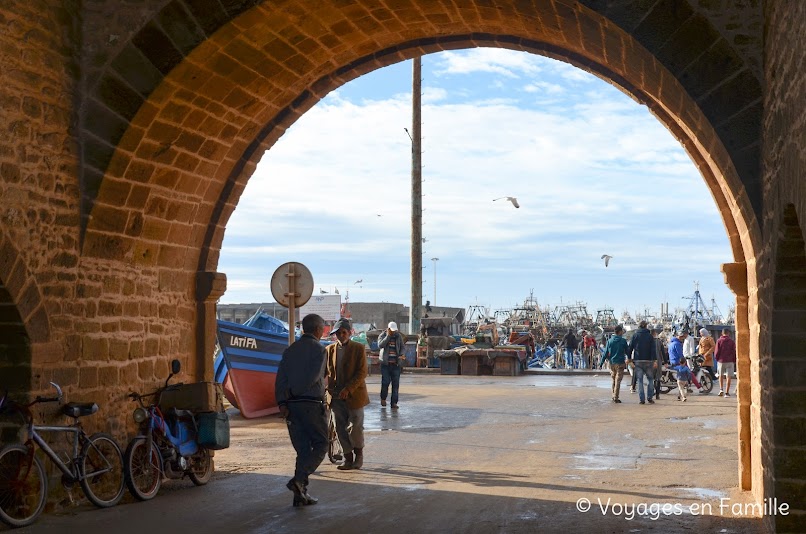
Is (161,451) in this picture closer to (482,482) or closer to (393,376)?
(482,482)

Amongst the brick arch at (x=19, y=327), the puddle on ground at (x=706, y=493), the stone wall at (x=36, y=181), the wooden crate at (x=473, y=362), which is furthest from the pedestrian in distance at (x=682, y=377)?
the brick arch at (x=19, y=327)

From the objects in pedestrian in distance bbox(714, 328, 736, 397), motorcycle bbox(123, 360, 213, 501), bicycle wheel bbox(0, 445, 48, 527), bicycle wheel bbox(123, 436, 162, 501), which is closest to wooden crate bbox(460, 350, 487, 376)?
pedestrian in distance bbox(714, 328, 736, 397)

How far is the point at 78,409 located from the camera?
848 cm

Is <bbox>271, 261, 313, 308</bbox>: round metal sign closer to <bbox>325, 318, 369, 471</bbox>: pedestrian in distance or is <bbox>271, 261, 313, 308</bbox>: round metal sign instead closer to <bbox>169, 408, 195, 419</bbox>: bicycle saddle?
<bbox>325, 318, 369, 471</bbox>: pedestrian in distance

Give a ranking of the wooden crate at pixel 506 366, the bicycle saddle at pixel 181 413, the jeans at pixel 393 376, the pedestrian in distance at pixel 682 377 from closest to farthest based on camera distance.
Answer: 1. the bicycle saddle at pixel 181 413
2. the jeans at pixel 393 376
3. the pedestrian in distance at pixel 682 377
4. the wooden crate at pixel 506 366

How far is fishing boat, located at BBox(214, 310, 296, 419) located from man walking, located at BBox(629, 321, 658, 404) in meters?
6.76

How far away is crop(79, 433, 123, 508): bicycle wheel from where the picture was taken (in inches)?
332

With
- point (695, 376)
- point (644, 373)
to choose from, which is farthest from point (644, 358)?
point (695, 376)

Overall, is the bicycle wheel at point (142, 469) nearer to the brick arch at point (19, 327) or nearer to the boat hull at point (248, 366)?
the brick arch at point (19, 327)

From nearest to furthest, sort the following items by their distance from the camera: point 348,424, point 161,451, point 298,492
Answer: point 298,492
point 161,451
point 348,424

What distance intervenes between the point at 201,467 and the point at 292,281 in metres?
2.98

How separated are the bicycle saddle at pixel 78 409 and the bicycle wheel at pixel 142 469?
565 mm

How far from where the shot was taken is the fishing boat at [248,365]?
17.3 metres

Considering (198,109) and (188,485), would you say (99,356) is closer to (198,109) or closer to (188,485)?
(188,485)
